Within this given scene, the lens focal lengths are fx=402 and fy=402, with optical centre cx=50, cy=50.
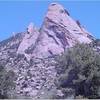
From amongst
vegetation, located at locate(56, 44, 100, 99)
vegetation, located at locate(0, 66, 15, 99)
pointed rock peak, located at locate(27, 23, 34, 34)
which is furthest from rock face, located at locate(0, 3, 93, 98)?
vegetation, located at locate(56, 44, 100, 99)

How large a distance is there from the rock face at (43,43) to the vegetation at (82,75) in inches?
1802

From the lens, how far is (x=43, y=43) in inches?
5113

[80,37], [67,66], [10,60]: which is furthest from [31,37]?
[67,66]

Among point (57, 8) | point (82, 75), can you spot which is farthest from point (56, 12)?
point (82, 75)

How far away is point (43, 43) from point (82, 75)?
272 feet

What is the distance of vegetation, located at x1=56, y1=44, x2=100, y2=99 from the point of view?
46406 millimetres

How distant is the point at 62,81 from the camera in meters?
50.8

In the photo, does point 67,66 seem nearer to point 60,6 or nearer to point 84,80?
point 84,80

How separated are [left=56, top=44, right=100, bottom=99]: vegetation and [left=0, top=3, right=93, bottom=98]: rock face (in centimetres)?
4577

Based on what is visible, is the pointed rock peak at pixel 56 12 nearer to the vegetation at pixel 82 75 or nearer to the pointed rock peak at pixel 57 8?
the pointed rock peak at pixel 57 8

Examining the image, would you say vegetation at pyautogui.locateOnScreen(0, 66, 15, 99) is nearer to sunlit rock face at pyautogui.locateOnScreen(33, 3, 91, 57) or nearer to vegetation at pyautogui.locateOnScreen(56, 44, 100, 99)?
vegetation at pyautogui.locateOnScreen(56, 44, 100, 99)

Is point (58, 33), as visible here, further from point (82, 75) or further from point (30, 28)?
point (82, 75)

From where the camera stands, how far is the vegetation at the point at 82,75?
4641 centimetres

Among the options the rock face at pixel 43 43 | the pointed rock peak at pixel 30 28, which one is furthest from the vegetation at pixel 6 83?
the pointed rock peak at pixel 30 28
